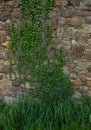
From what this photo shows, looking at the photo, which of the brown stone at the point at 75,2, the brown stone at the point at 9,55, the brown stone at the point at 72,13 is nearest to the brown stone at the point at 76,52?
the brown stone at the point at 72,13

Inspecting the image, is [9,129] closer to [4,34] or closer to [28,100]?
[28,100]

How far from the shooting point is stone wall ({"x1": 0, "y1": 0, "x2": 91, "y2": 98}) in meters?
5.41

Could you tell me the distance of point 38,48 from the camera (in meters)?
5.65

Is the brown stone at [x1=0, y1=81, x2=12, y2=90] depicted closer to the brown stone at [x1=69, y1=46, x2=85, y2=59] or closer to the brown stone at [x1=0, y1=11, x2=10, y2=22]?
the brown stone at [x1=0, y1=11, x2=10, y2=22]

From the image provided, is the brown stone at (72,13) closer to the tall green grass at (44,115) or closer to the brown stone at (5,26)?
the brown stone at (5,26)

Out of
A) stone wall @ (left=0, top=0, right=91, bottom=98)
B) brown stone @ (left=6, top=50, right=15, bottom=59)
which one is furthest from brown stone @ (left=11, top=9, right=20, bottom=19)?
brown stone @ (left=6, top=50, right=15, bottom=59)

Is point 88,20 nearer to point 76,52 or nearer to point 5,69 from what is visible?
point 76,52

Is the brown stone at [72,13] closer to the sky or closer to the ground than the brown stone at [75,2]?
closer to the ground

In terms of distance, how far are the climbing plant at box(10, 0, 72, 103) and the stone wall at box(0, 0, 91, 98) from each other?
0.34 feet

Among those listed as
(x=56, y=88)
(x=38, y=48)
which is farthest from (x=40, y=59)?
(x=56, y=88)

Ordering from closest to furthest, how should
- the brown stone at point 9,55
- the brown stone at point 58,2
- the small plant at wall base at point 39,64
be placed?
the small plant at wall base at point 39,64 → the brown stone at point 58,2 → the brown stone at point 9,55

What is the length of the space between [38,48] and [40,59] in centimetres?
18

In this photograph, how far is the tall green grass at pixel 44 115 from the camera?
4852 mm

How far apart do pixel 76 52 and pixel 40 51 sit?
1.86 feet
